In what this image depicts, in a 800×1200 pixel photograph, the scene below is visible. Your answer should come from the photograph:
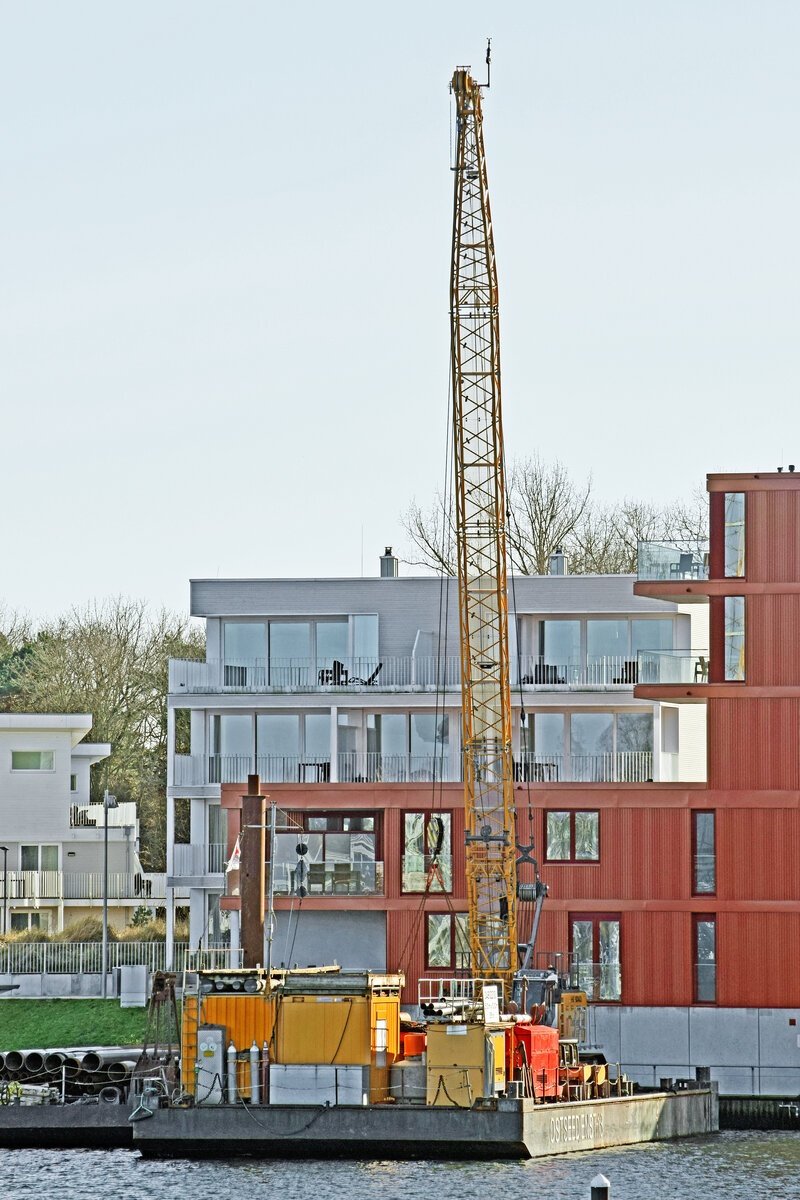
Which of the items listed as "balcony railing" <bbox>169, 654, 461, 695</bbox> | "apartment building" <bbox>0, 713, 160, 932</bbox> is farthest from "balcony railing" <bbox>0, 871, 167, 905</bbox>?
"balcony railing" <bbox>169, 654, 461, 695</bbox>

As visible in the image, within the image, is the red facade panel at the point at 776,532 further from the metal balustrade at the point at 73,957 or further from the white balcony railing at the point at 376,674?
the metal balustrade at the point at 73,957

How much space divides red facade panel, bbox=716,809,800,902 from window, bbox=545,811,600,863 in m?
3.98

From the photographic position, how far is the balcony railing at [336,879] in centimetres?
6775

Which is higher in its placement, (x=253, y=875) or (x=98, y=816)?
(x=98, y=816)

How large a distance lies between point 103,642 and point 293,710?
3043cm

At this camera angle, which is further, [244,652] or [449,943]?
[244,652]

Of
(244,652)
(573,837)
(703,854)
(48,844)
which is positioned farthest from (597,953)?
(48,844)

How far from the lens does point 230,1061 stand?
173 feet

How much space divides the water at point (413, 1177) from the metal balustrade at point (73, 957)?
20422mm

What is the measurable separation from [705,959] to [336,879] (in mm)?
11902

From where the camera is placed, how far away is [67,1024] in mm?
67375

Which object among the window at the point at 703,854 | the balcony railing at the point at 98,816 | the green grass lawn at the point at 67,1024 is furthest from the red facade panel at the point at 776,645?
the balcony railing at the point at 98,816

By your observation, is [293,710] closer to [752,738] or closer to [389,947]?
[389,947]

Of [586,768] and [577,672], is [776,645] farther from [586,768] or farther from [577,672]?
[577,672]
